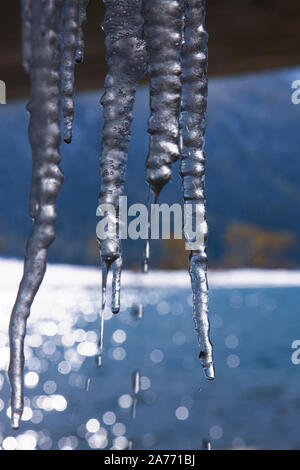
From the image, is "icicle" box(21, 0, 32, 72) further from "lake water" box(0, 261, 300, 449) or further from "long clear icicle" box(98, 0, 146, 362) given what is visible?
"lake water" box(0, 261, 300, 449)

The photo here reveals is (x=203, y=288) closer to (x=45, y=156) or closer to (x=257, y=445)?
(x=45, y=156)

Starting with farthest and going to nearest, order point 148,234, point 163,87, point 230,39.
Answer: point 230,39 → point 148,234 → point 163,87

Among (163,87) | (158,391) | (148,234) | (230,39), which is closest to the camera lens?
(163,87)

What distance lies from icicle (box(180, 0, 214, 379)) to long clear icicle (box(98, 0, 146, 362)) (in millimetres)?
54

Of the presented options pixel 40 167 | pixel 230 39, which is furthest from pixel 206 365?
pixel 230 39

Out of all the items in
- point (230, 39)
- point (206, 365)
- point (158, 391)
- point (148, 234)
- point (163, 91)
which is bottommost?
point (158, 391)

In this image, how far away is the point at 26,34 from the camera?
1.76 feet

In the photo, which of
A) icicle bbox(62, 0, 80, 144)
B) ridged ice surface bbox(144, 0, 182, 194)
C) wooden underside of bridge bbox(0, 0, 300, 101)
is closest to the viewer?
ridged ice surface bbox(144, 0, 182, 194)

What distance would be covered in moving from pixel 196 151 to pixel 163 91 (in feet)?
0.25

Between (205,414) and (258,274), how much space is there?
73.9ft

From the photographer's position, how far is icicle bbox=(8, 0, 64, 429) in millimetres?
499

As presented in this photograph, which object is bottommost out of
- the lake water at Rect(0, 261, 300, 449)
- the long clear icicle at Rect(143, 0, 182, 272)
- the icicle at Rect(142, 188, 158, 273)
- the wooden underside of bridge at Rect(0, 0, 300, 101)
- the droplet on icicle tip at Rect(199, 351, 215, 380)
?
the lake water at Rect(0, 261, 300, 449)

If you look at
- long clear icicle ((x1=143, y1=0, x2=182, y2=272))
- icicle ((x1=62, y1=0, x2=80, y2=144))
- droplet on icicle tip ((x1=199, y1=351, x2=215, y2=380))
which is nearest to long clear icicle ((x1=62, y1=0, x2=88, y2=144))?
icicle ((x1=62, y1=0, x2=80, y2=144))

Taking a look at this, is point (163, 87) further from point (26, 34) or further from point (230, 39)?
point (230, 39)
